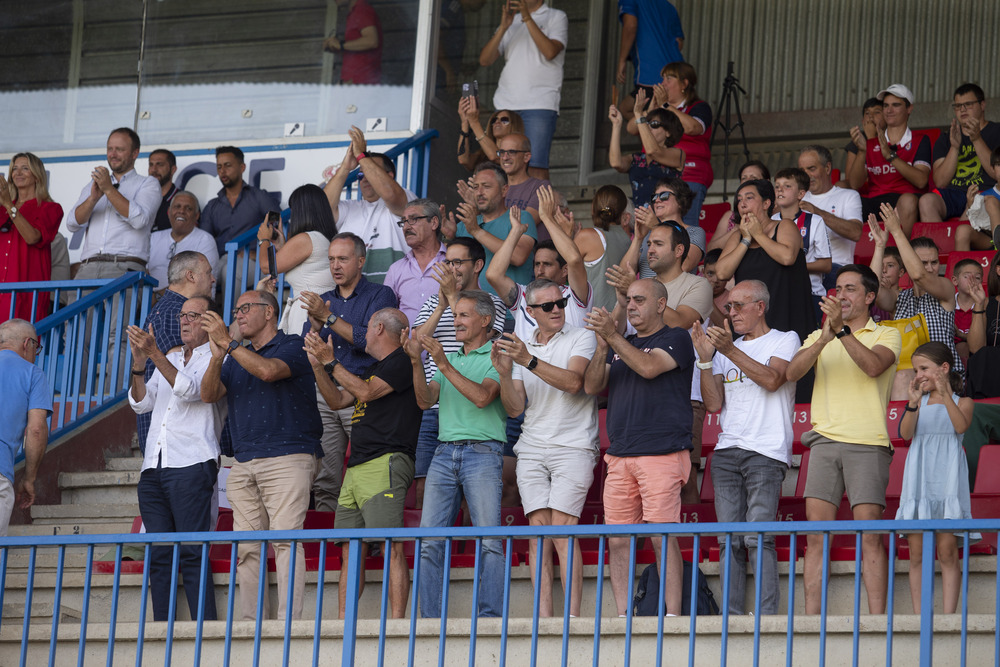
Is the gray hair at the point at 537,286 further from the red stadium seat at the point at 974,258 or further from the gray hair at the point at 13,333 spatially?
the red stadium seat at the point at 974,258

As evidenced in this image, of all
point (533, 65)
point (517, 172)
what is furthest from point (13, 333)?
point (533, 65)

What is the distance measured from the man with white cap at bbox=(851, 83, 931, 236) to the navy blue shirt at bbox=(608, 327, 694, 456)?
4185mm

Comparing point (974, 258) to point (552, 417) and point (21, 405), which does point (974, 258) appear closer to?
point (552, 417)

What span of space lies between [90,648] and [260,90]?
6087mm

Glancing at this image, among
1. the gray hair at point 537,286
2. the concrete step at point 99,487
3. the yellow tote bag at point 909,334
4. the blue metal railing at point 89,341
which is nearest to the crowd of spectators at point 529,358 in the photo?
the gray hair at point 537,286

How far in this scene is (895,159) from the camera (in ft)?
33.0

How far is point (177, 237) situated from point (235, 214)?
1.46ft

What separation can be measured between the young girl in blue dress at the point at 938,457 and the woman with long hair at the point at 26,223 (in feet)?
19.1

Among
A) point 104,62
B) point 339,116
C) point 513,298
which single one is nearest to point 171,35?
point 104,62

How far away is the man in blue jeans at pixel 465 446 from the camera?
620 cm

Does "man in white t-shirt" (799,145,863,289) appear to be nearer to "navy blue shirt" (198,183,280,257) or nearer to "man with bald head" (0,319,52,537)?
"navy blue shirt" (198,183,280,257)

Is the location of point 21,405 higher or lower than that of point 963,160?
lower

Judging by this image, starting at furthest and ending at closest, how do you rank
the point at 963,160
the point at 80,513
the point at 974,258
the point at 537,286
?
1. the point at 963,160
2. the point at 974,258
3. the point at 80,513
4. the point at 537,286

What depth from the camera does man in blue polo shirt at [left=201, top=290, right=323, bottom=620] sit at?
662 cm
